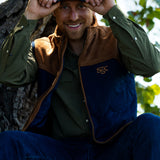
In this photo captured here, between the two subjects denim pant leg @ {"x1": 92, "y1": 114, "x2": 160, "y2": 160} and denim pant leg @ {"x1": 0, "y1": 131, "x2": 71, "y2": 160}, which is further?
denim pant leg @ {"x1": 0, "y1": 131, "x2": 71, "y2": 160}

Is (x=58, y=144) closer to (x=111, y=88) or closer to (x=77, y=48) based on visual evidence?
(x=111, y=88)

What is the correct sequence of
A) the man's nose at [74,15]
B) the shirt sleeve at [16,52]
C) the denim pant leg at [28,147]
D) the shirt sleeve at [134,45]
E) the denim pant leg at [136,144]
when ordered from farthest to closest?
the man's nose at [74,15]
the shirt sleeve at [16,52]
the shirt sleeve at [134,45]
the denim pant leg at [28,147]
the denim pant leg at [136,144]

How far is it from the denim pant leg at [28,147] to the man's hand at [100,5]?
107 centimetres

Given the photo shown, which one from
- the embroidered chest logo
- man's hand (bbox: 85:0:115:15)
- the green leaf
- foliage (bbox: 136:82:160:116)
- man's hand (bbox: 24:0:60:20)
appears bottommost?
foliage (bbox: 136:82:160:116)

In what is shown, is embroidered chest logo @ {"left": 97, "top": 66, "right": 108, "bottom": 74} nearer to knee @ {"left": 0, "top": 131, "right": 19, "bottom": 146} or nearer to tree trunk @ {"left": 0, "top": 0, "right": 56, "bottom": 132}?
knee @ {"left": 0, "top": 131, "right": 19, "bottom": 146}

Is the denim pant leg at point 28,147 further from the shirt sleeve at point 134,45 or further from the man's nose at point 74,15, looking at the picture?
the man's nose at point 74,15

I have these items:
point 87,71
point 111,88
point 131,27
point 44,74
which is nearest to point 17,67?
point 44,74

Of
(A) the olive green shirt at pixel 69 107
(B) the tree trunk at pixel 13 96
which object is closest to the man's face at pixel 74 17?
(A) the olive green shirt at pixel 69 107

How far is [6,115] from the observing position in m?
3.33

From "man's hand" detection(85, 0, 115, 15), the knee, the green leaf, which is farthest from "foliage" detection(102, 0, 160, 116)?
the knee

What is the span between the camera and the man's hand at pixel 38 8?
2.59 meters

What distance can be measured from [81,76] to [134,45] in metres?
0.50

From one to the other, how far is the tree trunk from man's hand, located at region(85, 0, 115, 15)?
108 centimetres

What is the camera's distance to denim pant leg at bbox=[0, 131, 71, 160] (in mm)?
2162
